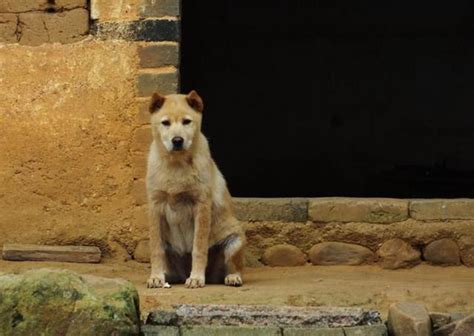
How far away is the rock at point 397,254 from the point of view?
31.4 feet

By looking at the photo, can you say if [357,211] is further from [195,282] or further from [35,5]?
[35,5]

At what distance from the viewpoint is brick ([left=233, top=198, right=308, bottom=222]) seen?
959 centimetres

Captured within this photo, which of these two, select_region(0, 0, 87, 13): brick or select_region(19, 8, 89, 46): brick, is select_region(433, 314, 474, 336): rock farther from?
select_region(0, 0, 87, 13): brick

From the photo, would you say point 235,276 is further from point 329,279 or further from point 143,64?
point 143,64

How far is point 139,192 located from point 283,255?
1139mm

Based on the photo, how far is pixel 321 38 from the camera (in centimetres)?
1375

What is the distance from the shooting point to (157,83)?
9.42 m

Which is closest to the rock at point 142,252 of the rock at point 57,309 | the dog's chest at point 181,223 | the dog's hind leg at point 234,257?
the dog's chest at point 181,223

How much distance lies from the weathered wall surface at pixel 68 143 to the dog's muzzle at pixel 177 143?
1.13 metres

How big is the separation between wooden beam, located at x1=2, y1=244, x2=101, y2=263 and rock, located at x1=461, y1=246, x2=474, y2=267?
2.63 metres

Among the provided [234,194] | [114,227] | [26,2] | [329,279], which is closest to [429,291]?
[329,279]

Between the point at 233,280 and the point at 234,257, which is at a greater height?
the point at 234,257

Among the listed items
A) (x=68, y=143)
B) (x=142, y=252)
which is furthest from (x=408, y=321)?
(x=68, y=143)

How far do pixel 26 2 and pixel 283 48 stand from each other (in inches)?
185
